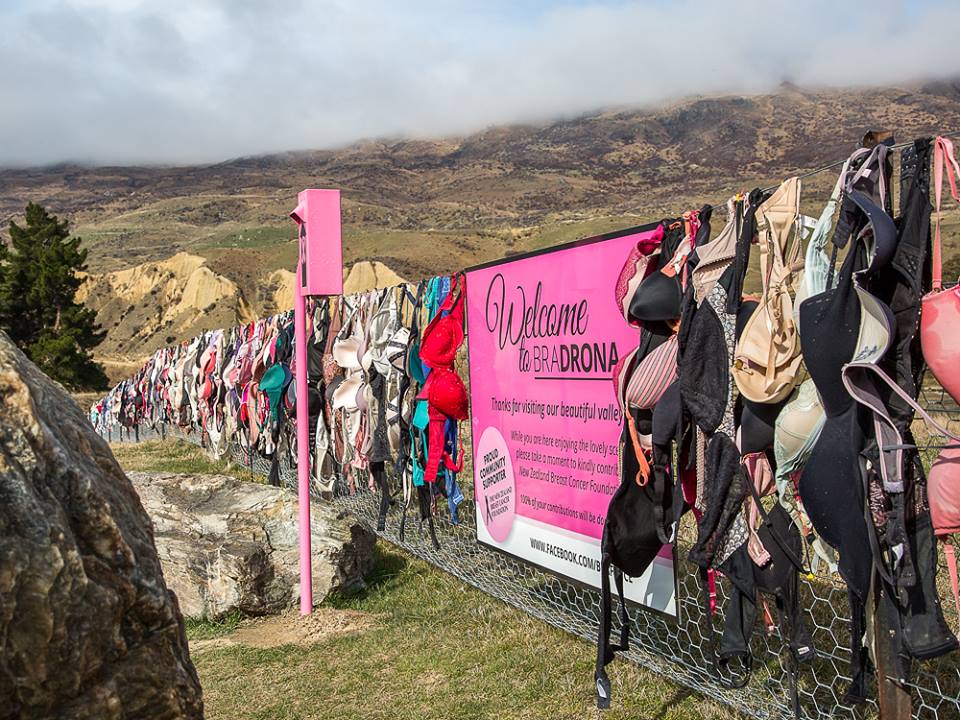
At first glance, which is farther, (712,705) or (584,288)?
(584,288)

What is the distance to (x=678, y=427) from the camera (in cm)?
322

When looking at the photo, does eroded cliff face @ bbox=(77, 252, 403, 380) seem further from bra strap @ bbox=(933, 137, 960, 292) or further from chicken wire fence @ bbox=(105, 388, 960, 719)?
bra strap @ bbox=(933, 137, 960, 292)

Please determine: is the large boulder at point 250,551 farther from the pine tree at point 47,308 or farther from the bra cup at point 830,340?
the pine tree at point 47,308

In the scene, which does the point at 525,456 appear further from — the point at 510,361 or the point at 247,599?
the point at 247,599

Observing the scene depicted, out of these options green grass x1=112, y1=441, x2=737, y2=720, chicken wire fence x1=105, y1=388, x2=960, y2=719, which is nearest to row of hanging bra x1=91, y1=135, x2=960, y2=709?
chicken wire fence x1=105, y1=388, x2=960, y2=719

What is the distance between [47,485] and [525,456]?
285cm

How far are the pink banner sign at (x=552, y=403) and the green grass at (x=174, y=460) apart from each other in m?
6.73

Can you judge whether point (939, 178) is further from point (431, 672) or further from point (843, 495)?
point (431, 672)

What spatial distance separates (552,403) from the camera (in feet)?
14.9

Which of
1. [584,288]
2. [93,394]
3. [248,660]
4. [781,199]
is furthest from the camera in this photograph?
[93,394]

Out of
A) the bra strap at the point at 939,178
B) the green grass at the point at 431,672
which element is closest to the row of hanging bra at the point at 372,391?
the green grass at the point at 431,672

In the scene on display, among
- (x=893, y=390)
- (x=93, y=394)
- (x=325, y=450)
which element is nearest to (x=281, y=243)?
(x=93, y=394)

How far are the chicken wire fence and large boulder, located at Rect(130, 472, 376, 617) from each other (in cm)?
48

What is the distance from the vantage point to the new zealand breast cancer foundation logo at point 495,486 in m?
4.99
